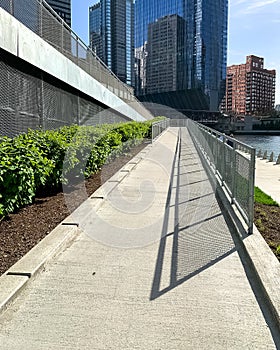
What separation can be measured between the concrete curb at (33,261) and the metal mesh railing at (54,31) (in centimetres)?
643

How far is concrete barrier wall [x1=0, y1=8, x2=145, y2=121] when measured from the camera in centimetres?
867

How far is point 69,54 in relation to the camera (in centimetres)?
1428

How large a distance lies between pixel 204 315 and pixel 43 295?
147 cm

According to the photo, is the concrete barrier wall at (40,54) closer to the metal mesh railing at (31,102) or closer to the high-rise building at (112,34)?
the metal mesh railing at (31,102)

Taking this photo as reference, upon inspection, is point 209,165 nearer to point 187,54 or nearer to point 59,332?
point 59,332

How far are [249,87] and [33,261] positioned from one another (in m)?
151

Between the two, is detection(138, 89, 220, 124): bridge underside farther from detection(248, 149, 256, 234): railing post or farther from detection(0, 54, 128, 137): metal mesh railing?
detection(248, 149, 256, 234): railing post

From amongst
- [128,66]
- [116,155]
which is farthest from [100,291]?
[128,66]

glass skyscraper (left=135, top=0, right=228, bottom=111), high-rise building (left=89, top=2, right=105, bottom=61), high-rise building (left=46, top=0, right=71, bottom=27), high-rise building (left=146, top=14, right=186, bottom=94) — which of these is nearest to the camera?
high-rise building (left=46, top=0, right=71, bottom=27)

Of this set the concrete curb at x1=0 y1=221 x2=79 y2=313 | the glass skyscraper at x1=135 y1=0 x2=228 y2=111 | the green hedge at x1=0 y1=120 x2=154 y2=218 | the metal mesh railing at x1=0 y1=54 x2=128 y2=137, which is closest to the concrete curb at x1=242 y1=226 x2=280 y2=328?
the concrete curb at x1=0 y1=221 x2=79 y2=313

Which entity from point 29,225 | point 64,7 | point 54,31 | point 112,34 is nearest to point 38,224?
point 29,225

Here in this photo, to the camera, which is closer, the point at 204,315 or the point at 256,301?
the point at 204,315

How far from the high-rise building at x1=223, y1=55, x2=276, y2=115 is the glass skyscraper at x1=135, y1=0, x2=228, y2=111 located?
3081 cm

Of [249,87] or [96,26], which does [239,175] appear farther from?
[249,87]
